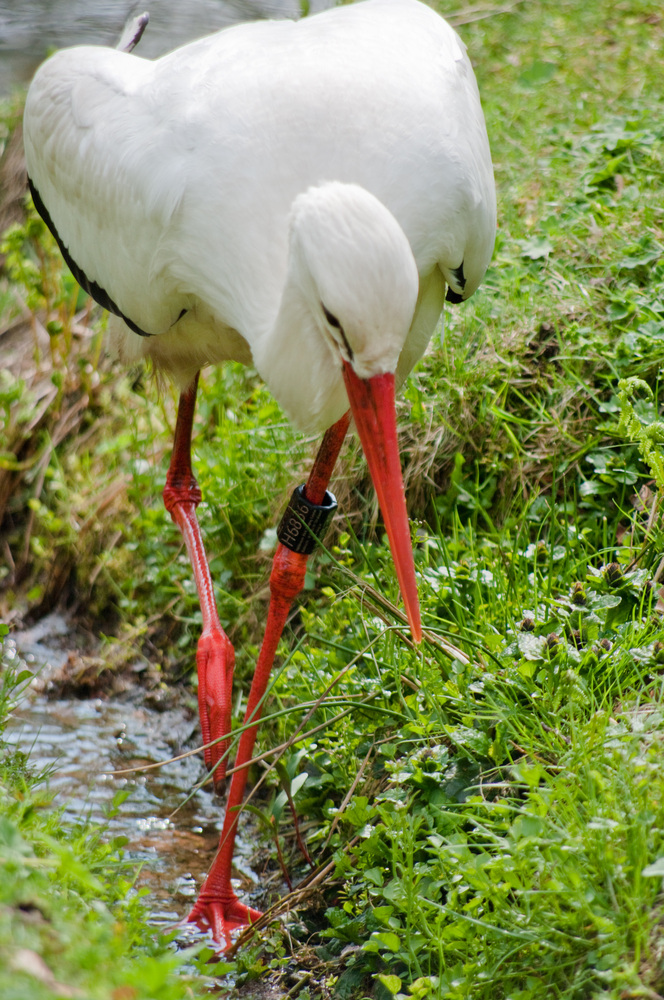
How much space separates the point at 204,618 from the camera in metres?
3.56

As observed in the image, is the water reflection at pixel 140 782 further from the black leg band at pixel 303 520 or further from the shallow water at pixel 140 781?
the black leg band at pixel 303 520

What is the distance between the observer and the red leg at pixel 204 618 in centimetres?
335

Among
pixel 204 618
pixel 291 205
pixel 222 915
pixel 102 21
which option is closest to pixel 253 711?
pixel 204 618

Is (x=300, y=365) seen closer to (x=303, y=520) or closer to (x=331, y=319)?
(x=331, y=319)

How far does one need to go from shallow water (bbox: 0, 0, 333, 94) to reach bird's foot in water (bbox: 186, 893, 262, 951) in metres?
5.14

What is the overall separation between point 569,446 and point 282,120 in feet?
4.87

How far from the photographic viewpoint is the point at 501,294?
4098mm

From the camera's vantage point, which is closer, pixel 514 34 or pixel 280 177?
pixel 280 177

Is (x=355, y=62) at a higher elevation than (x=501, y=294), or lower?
higher

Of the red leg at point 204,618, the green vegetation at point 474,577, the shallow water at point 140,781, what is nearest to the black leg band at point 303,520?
the green vegetation at point 474,577

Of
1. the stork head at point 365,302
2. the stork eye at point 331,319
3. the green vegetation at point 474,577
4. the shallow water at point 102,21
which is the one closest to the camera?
the green vegetation at point 474,577

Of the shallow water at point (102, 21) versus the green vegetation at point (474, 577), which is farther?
the shallow water at point (102, 21)

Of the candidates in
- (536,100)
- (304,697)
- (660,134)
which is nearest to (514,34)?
(536,100)

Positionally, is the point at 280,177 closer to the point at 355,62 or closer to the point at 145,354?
the point at 355,62
